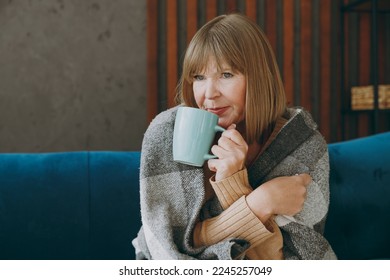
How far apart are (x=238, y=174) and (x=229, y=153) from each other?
4cm

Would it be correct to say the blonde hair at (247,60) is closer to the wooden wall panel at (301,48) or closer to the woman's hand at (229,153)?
the woman's hand at (229,153)

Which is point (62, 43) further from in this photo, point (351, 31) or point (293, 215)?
point (293, 215)

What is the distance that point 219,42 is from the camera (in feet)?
2.25

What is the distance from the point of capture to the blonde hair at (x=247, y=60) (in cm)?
68

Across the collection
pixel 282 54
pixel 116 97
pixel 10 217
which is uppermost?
pixel 282 54

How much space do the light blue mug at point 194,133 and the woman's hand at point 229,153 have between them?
0.01 m

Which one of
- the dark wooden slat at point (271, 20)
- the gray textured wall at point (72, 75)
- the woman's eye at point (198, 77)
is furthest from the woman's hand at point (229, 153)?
the dark wooden slat at point (271, 20)

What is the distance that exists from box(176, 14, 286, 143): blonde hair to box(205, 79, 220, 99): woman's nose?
31 millimetres

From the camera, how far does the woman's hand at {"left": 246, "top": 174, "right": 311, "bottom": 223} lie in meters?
0.64

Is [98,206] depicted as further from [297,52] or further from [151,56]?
[297,52]

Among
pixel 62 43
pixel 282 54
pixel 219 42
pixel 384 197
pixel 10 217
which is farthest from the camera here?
pixel 282 54

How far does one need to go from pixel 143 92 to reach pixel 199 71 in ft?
4.71

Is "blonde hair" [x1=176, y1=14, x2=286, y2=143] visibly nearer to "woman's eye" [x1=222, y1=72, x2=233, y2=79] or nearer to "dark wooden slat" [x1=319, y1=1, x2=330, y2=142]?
"woman's eye" [x1=222, y1=72, x2=233, y2=79]

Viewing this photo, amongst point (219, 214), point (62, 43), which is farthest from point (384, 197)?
point (62, 43)
